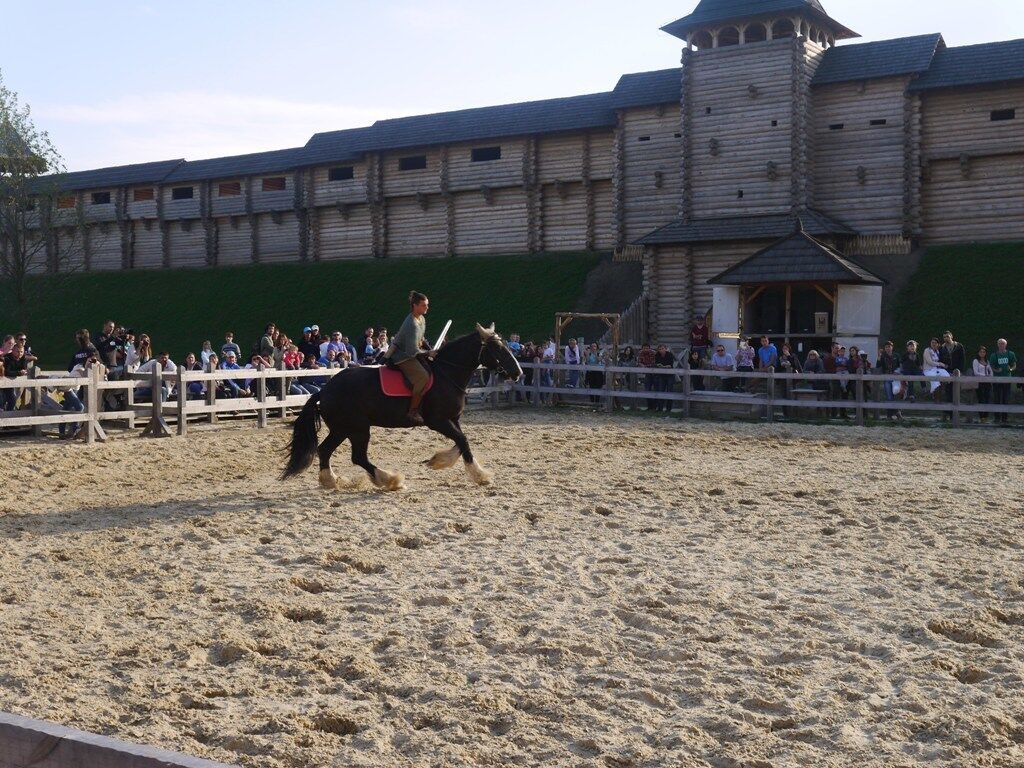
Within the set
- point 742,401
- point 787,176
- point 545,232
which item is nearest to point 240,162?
point 545,232

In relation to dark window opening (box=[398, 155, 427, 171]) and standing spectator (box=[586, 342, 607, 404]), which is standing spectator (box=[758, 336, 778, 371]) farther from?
dark window opening (box=[398, 155, 427, 171])

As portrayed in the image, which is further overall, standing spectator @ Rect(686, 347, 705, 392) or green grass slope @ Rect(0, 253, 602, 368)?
green grass slope @ Rect(0, 253, 602, 368)

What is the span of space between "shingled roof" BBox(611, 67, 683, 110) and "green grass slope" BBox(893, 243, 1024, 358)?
35.2ft

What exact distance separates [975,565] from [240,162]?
148ft

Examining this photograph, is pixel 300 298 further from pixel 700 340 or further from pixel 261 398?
pixel 261 398

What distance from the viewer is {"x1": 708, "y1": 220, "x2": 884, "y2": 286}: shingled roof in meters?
27.4

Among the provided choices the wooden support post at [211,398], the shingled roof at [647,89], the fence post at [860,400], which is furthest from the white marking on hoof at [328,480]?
the shingled roof at [647,89]

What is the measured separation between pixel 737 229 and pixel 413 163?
52.8ft

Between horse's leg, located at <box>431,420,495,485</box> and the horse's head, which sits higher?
the horse's head

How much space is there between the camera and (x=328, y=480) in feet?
37.0

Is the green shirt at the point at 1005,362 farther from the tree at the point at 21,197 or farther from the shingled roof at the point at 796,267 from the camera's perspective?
the tree at the point at 21,197

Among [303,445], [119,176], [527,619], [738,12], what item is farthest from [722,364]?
[119,176]

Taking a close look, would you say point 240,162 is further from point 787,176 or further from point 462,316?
point 787,176

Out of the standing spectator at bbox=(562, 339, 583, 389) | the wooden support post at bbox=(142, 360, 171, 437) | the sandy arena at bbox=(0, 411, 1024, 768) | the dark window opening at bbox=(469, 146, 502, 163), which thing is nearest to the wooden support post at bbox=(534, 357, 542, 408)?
the standing spectator at bbox=(562, 339, 583, 389)
